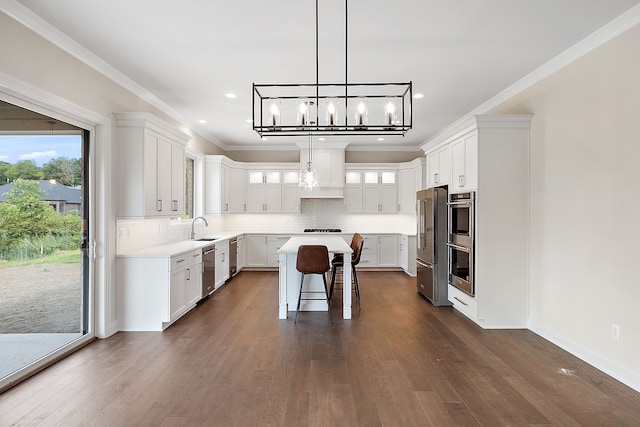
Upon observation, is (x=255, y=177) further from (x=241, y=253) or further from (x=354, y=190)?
(x=354, y=190)

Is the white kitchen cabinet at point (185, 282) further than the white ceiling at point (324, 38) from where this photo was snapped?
Yes

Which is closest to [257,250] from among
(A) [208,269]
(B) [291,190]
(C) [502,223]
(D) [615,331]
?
(B) [291,190]

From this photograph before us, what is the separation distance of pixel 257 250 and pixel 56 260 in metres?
4.50

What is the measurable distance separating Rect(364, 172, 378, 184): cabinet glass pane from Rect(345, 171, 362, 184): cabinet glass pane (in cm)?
13

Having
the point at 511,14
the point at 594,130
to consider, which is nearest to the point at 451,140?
the point at 594,130

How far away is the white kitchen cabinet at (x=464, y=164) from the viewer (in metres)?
4.20

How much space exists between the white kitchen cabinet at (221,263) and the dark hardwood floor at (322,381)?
1686 mm

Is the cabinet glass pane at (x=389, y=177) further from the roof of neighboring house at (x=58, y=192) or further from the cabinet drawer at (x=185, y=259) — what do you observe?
the roof of neighboring house at (x=58, y=192)

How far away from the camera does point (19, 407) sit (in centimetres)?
241

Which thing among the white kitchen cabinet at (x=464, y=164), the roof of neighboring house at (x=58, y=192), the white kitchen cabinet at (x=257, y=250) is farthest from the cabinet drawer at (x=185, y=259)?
the white kitchen cabinet at (x=464, y=164)

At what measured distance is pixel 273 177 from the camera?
7863 mm

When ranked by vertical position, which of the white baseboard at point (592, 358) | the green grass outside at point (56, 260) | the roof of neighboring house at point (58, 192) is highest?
the roof of neighboring house at point (58, 192)

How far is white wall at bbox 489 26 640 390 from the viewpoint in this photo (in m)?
2.79

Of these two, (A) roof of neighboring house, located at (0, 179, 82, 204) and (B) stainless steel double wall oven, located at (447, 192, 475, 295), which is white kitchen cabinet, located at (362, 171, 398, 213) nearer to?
(B) stainless steel double wall oven, located at (447, 192, 475, 295)
